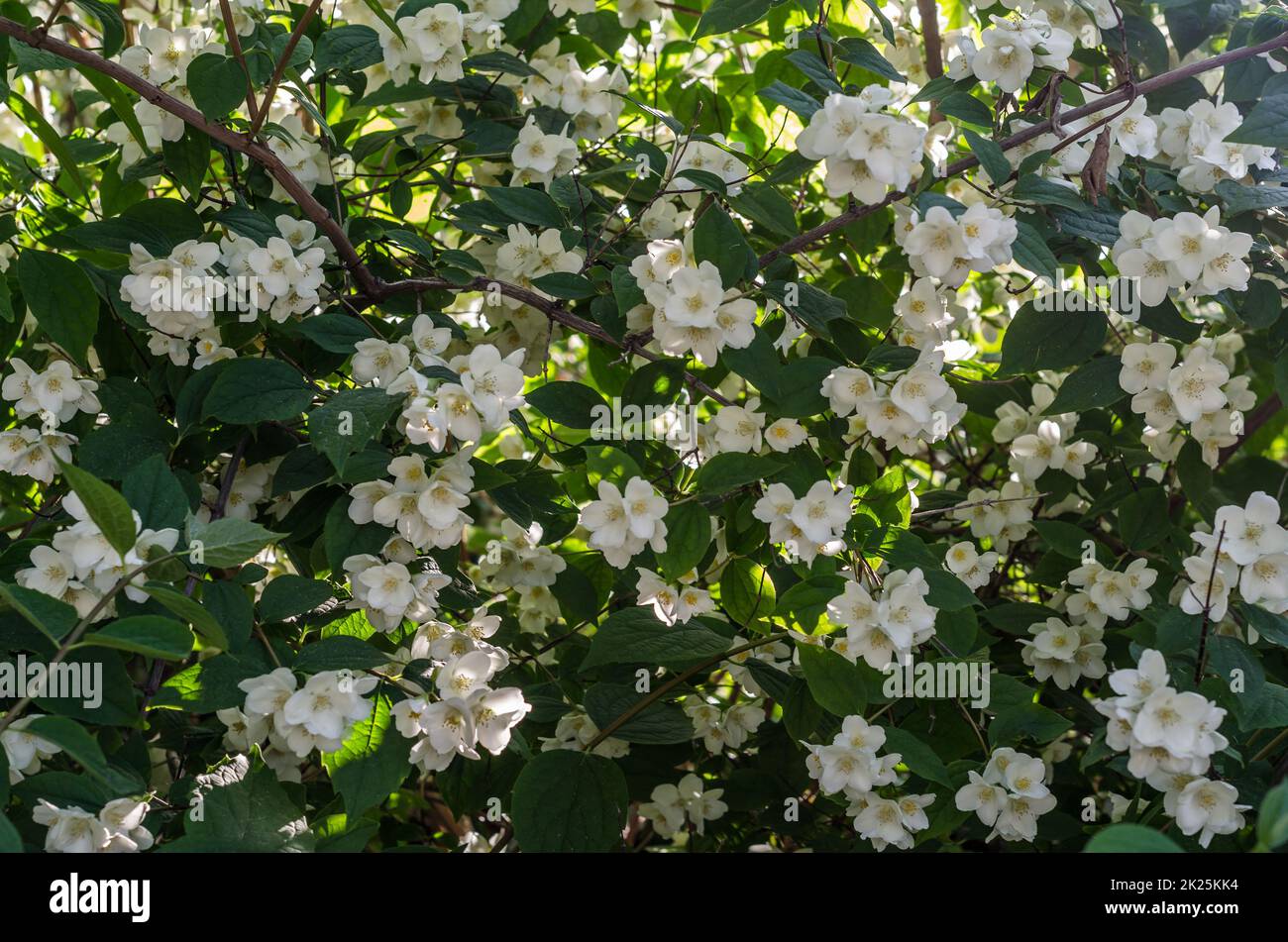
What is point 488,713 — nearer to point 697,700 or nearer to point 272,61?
point 697,700

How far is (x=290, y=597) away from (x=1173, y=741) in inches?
39.3

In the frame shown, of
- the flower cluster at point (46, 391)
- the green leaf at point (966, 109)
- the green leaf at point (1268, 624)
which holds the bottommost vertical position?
the green leaf at point (1268, 624)

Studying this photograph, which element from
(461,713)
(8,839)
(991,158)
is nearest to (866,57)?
(991,158)

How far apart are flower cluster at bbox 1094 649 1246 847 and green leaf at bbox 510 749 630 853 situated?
23.6 inches

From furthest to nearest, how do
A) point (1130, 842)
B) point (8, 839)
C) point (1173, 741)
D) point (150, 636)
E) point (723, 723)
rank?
point (723, 723) → point (1173, 741) → point (150, 636) → point (8, 839) → point (1130, 842)

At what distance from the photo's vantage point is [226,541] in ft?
3.66

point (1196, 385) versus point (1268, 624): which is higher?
point (1196, 385)

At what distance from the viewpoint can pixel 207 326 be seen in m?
1.44

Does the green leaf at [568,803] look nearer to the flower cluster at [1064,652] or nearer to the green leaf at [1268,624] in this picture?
the flower cluster at [1064,652]

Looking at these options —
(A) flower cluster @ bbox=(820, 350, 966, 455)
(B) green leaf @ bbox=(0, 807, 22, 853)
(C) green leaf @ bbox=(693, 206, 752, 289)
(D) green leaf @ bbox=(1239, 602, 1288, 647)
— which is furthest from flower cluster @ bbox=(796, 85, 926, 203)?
(B) green leaf @ bbox=(0, 807, 22, 853)

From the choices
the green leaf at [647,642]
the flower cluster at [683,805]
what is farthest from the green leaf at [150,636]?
the flower cluster at [683,805]

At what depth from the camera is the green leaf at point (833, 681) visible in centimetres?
131

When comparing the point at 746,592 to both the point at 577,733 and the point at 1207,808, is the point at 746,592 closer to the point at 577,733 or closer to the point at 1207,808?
the point at 577,733

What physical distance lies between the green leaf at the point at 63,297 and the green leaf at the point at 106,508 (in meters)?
0.45
